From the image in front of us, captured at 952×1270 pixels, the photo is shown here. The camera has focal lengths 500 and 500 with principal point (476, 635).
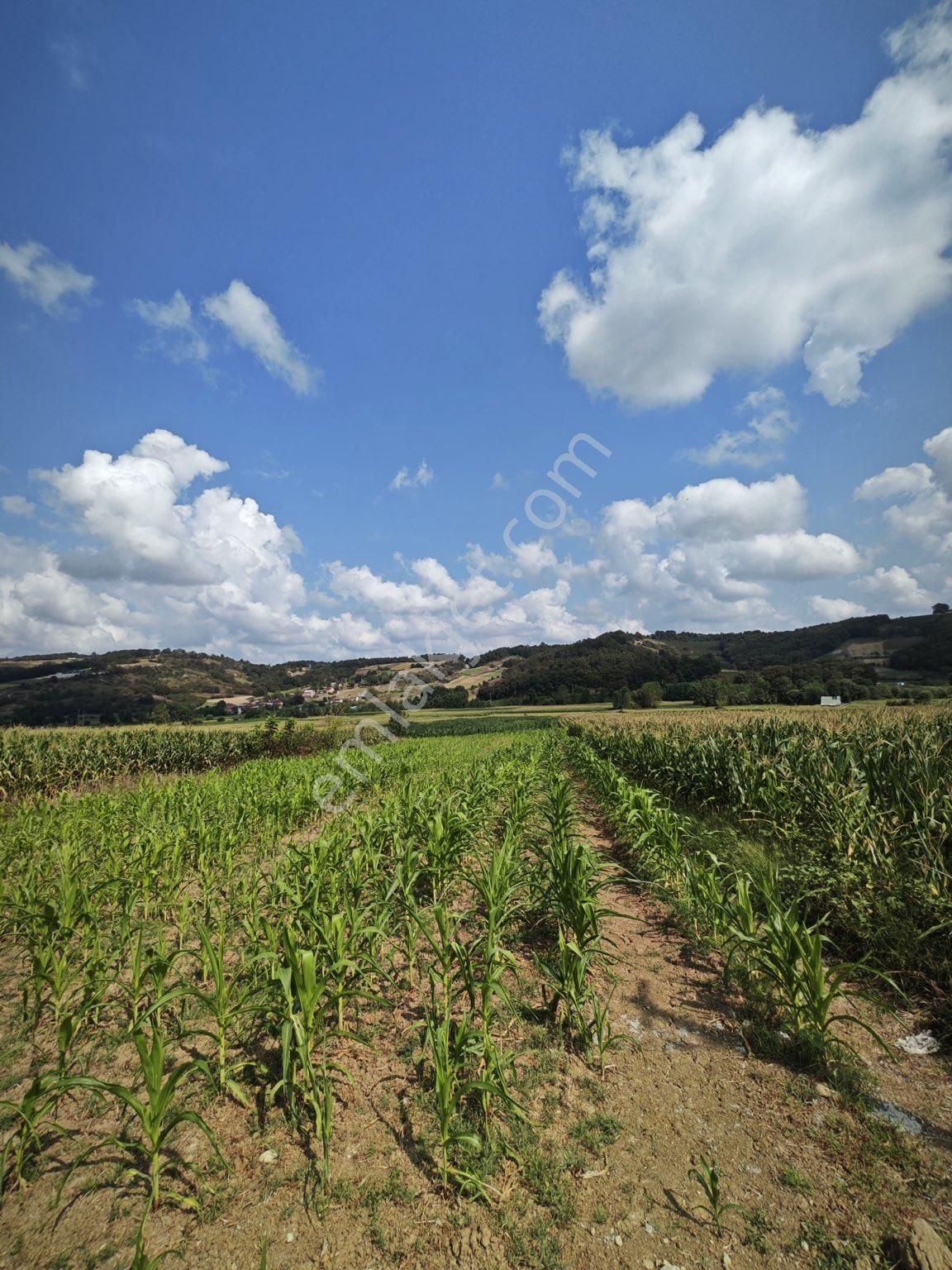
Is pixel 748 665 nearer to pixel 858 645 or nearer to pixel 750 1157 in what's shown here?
pixel 858 645

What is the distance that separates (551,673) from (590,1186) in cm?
8618

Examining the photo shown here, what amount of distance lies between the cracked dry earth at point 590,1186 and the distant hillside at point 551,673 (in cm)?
4418

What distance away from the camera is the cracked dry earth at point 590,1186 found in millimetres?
2217

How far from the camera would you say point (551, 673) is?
87.7 m

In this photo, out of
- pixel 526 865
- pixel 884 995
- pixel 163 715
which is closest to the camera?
pixel 884 995

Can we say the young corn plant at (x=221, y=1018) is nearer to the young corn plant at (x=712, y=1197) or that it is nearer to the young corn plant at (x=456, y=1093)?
the young corn plant at (x=456, y=1093)

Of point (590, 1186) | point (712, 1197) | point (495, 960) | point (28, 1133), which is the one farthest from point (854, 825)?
point (28, 1133)

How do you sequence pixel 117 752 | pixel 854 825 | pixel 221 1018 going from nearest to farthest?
pixel 221 1018 → pixel 854 825 → pixel 117 752

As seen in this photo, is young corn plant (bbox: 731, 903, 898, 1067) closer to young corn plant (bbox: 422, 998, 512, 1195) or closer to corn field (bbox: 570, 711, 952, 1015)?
corn field (bbox: 570, 711, 952, 1015)

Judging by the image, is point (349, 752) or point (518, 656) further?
point (518, 656)

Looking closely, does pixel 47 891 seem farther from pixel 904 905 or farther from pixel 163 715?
pixel 163 715

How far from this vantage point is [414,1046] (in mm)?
3668

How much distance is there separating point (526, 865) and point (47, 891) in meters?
5.62

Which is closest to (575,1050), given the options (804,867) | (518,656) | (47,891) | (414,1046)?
(414,1046)
